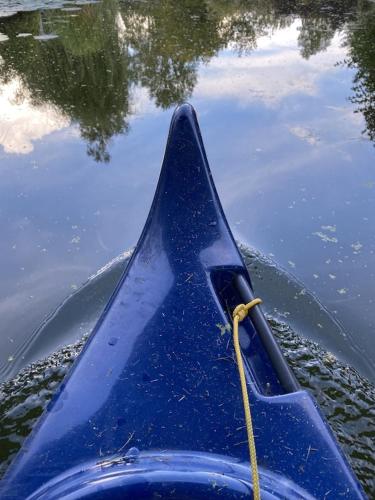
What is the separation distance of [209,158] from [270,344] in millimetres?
2632

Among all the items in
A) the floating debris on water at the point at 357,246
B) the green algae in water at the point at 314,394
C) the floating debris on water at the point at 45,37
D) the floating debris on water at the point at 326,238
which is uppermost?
the floating debris on water at the point at 45,37

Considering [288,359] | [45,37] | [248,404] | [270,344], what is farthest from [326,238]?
[45,37]

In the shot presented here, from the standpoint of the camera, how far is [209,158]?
13.3 feet

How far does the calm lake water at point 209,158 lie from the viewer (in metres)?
2.61

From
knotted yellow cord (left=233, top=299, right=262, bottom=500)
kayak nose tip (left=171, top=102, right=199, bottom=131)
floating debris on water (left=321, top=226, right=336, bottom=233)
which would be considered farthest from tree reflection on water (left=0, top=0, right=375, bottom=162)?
knotted yellow cord (left=233, top=299, right=262, bottom=500)

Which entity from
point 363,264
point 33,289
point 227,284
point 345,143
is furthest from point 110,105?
point 227,284

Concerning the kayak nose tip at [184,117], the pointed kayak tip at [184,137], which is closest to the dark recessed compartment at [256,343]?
the pointed kayak tip at [184,137]

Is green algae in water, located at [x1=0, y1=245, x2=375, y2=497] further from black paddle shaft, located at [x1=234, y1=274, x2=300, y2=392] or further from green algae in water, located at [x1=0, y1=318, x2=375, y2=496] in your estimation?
black paddle shaft, located at [x1=234, y1=274, x2=300, y2=392]

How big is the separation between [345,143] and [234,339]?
3.28 m

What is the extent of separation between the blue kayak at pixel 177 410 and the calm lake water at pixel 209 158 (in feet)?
2.29

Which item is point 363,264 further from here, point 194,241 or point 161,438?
point 161,438

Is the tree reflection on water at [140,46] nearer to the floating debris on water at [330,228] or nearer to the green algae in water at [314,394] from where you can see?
the floating debris on water at [330,228]

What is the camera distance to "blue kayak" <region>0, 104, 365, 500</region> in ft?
4.03

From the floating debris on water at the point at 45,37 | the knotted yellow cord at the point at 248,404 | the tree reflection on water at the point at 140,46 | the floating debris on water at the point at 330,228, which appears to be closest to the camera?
the knotted yellow cord at the point at 248,404
